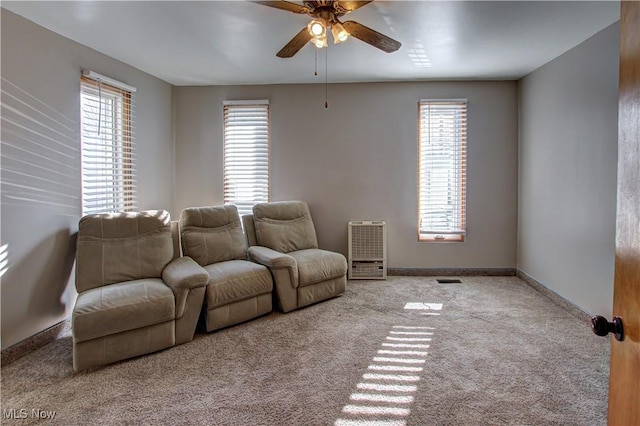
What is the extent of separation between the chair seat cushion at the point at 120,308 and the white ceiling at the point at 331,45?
2039mm

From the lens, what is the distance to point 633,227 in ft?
2.85

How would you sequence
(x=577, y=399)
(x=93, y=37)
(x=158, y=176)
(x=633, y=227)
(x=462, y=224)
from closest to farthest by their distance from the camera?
(x=633, y=227)
(x=577, y=399)
(x=93, y=37)
(x=158, y=176)
(x=462, y=224)

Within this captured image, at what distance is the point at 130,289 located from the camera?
2703 millimetres

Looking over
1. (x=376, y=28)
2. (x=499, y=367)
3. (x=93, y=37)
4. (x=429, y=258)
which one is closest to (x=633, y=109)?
(x=499, y=367)

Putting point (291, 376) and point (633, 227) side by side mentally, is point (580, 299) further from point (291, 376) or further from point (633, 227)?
point (633, 227)

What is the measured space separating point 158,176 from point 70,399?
276 cm

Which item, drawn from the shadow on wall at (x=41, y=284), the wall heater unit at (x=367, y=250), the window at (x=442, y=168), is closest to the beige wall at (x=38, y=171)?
Answer: the shadow on wall at (x=41, y=284)

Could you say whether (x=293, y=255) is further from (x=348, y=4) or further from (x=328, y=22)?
(x=348, y=4)

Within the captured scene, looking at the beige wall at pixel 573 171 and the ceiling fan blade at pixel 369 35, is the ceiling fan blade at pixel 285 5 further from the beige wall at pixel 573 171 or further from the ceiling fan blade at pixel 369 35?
the beige wall at pixel 573 171

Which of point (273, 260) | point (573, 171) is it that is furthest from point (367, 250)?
point (573, 171)

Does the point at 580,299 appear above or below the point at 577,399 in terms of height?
above

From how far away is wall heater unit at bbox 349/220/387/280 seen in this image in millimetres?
4539

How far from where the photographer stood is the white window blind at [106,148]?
3287mm

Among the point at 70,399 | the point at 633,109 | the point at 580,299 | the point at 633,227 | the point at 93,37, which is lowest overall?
the point at 70,399
